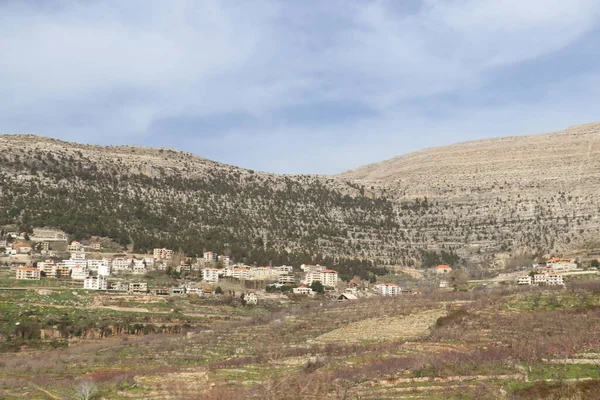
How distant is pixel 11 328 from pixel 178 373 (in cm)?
2621

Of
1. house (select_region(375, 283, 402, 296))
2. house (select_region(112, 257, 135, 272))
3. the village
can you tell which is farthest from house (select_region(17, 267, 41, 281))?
house (select_region(375, 283, 402, 296))

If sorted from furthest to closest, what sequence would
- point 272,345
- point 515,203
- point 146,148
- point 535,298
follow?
point 146,148
point 515,203
point 535,298
point 272,345

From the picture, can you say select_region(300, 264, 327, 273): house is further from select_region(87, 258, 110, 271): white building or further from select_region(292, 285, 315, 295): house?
select_region(87, 258, 110, 271): white building

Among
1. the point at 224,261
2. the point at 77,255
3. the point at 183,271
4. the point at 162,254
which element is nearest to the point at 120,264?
the point at 77,255

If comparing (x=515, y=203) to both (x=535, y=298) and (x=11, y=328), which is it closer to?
(x=535, y=298)

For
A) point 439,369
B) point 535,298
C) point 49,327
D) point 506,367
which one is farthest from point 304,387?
point 49,327

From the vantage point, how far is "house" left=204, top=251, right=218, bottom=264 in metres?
101

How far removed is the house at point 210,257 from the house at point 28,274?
25.8 metres

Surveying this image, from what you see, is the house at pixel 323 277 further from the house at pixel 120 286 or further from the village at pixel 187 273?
the house at pixel 120 286

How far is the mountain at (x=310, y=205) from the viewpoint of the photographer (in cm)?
10881

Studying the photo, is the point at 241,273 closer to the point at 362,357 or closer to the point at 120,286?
the point at 120,286

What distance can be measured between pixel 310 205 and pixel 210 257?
33.8m

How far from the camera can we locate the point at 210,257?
102312 mm

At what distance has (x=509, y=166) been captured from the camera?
474 feet
